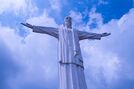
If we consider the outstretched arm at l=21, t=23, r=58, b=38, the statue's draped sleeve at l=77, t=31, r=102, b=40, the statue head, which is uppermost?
the statue head

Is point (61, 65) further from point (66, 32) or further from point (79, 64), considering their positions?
point (66, 32)

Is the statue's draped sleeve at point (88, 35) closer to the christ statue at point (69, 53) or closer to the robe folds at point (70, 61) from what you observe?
the christ statue at point (69, 53)

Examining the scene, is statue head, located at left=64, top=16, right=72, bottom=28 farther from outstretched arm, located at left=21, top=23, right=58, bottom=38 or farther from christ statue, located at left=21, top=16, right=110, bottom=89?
outstretched arm, located at left=21, top=23, right=58, bottom=38

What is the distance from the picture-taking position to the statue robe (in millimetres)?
15470

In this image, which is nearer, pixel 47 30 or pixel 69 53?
pixel 69 53

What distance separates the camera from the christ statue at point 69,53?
610 inches

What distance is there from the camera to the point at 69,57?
1616 centimetres

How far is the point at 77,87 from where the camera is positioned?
605 inches

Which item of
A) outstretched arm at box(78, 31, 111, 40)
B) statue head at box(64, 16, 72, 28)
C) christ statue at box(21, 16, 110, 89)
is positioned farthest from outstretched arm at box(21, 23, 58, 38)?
outstretched arm at box(78, 31, 111, 40)

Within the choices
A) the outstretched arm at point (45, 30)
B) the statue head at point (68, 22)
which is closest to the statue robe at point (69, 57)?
the outstretched arm at point (45, 30)

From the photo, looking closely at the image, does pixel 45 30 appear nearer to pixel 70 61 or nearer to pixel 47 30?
pixel 47 30

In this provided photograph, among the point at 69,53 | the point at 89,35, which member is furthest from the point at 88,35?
the point at 69,53

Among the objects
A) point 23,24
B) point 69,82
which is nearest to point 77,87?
point 69,82

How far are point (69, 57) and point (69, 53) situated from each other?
0.82ft
